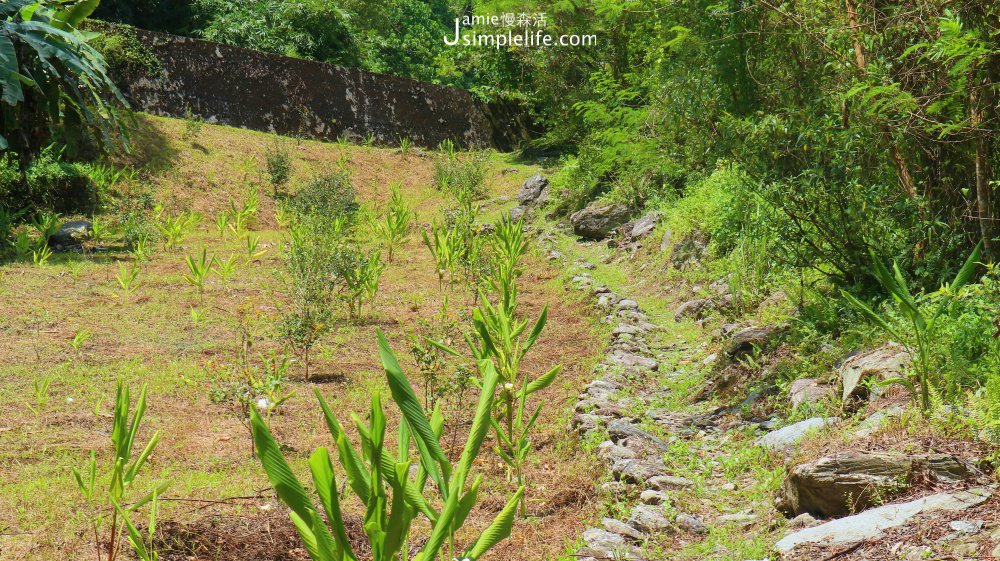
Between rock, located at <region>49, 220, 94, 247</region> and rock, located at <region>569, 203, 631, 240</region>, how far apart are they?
19.2 feet

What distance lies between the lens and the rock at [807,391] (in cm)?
364

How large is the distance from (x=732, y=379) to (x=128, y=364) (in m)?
3.71

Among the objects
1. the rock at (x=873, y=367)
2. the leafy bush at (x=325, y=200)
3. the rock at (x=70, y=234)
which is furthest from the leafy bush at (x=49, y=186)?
the rock at (x=873, y=367)

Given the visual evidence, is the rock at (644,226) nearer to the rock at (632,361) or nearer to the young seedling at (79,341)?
the rock at (632,361)

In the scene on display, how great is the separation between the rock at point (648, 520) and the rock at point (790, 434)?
663mm

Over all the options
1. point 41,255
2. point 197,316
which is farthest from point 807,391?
point 41,255

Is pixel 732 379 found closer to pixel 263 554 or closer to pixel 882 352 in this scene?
pixel 882 352

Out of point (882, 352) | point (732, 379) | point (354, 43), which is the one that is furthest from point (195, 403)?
point (354, 43)

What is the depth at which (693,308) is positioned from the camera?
603cm

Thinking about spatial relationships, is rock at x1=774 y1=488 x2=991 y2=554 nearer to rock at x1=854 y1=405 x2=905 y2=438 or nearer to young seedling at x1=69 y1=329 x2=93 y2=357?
rock at x1=854 y1=405 x2=905 y2=438

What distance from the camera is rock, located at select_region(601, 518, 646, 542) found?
110 inches

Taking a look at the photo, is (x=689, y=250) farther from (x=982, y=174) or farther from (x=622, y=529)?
(x=622, y=529)

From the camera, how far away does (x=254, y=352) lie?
5.39 metres

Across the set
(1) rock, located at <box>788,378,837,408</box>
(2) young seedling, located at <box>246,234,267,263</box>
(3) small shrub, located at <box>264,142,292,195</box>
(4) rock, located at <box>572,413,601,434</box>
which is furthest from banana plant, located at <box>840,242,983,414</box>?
(3) small shrub, located at <box>264,142,292,195</box>
